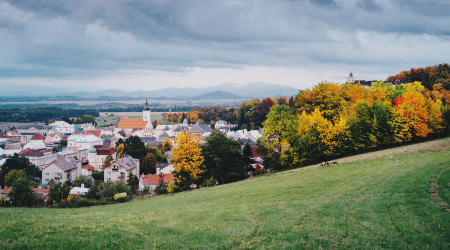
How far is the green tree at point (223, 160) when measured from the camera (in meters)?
39.3

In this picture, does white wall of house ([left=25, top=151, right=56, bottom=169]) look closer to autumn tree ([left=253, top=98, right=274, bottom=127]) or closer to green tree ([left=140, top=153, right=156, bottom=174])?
green tree ([left=140, top=153, right=156, bottom=174])

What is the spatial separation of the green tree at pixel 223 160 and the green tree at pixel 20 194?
1881 centimetres

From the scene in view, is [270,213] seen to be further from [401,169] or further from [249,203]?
[401,169]

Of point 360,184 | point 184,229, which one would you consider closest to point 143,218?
point 184,229

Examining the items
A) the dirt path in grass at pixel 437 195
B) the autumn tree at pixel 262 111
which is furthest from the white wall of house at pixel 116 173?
the autumn tree at pixel 262 111

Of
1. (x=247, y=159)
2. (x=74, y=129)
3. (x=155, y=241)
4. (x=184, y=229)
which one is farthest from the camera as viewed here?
(x=74, y=129)

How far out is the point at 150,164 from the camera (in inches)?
2876

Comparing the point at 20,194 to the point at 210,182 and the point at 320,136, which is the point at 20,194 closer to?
the point at 210,182

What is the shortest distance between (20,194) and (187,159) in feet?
55.8

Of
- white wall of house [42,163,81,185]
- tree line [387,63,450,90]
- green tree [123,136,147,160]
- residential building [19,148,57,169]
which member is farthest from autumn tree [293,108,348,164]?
residential building [19,148,57,169]

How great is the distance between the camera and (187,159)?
3875 centimetres

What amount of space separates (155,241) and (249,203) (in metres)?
8.52

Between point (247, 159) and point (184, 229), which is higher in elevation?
point (184, 229)

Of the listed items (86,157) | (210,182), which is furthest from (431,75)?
(86,157)
